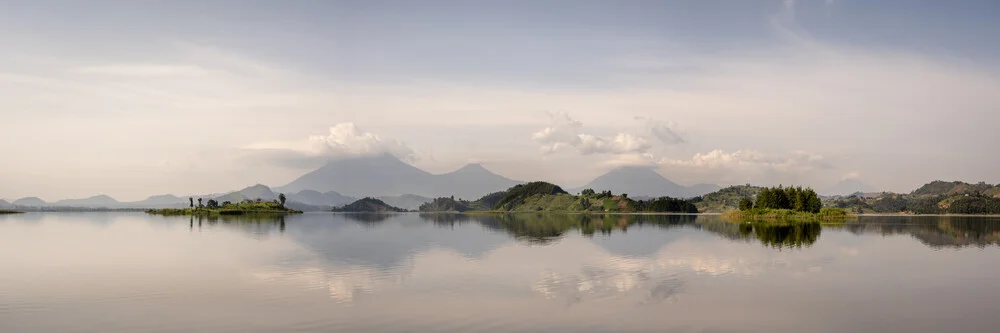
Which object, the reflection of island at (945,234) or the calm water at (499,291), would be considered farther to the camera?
the reflection of island at (945,234)

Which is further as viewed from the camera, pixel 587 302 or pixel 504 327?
pixel 587 302

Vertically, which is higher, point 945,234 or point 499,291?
point 499,291

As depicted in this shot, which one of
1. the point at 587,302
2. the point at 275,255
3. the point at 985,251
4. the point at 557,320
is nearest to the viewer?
the point at 557,320

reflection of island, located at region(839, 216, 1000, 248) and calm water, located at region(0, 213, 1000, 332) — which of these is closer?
calm water, located at region(0, 213, 1000, 332)

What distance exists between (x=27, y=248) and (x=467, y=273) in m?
60.6

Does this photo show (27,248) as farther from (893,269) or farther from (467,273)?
(893,269)

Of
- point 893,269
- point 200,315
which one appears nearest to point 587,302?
point 200,315

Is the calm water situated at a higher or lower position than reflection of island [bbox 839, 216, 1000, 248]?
higher

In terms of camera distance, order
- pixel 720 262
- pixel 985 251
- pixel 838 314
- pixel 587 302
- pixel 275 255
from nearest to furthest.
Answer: pixel 838 314
pixel 587 302
pixel 720 262
pixel 275 255
pixel 985 251

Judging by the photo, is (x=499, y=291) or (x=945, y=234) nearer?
(x=499, y=291)

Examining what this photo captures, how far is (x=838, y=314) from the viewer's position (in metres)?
32.9

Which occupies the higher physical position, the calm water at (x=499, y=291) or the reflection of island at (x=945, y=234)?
the calm water at (x=499, y=291)

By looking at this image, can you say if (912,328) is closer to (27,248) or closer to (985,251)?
(985,251)

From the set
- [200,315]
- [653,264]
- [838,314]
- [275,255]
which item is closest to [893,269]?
[653,264]
